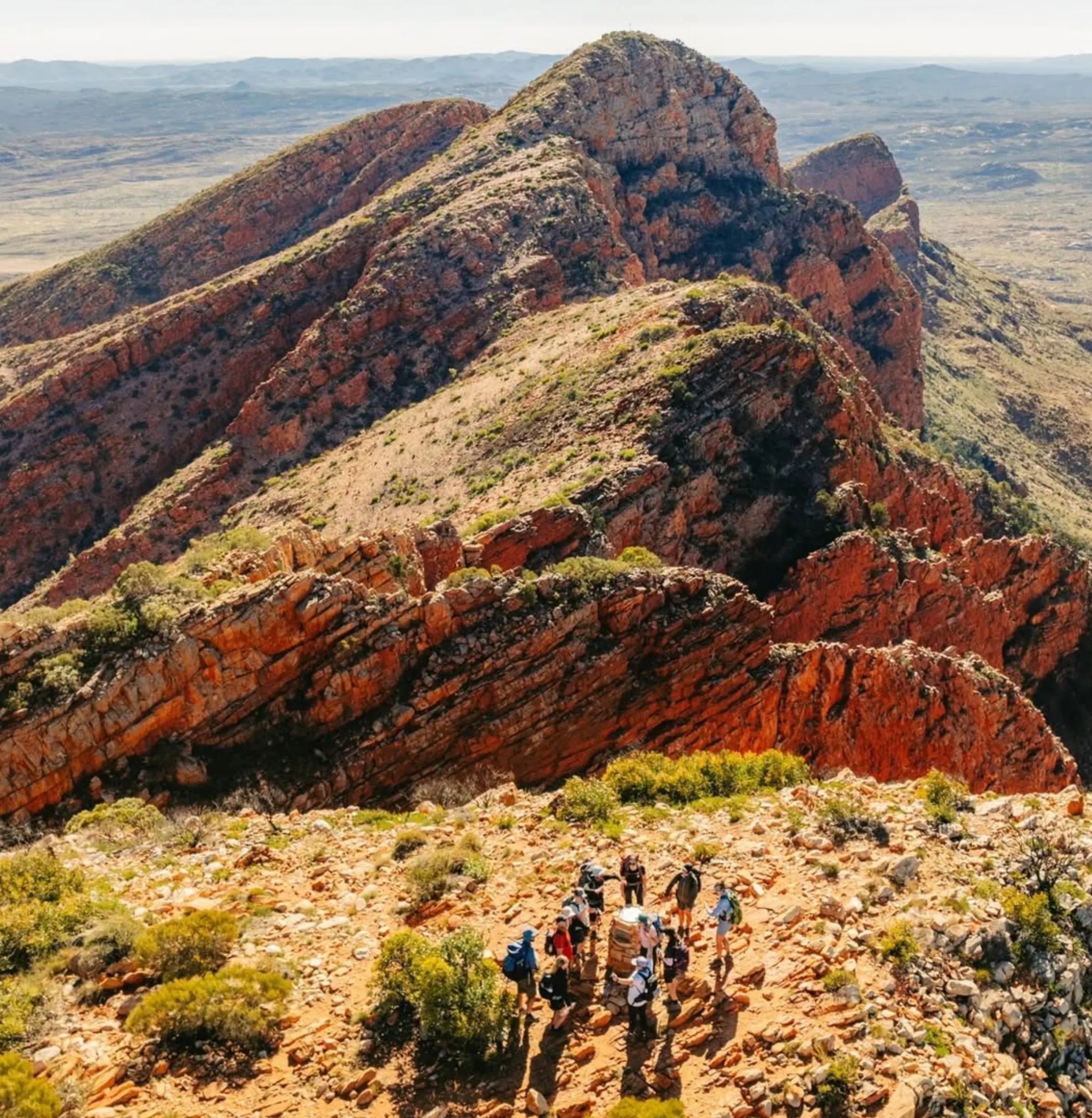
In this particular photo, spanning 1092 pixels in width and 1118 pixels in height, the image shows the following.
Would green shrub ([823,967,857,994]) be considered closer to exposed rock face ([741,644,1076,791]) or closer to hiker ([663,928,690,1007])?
hiker ([663,928,690,1007])

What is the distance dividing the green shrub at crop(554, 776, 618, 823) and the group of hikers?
13.1 feet

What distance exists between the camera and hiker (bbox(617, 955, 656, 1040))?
1435 cm

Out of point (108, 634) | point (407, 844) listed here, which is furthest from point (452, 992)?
point (108, 634)

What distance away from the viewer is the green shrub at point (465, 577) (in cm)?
3097

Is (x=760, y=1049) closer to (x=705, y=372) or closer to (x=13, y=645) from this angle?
(x=13, y=645)

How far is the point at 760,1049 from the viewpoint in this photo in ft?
45.9

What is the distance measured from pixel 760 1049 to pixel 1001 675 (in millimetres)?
33128

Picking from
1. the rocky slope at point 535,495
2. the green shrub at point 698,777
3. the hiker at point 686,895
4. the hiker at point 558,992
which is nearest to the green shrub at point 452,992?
the hiker at point 558,992

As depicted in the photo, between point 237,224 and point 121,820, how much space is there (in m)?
96.8

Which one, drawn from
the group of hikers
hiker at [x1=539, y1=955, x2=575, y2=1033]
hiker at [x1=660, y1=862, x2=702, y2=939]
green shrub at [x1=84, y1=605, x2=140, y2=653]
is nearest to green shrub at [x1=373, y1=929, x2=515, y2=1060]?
the group of hikers

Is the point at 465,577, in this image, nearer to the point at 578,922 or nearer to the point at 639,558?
the point at 639,558

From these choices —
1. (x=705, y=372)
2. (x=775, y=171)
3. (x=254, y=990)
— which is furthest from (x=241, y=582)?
(x=775, y=171)

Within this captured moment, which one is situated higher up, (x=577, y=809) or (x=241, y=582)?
(x=241, y=582)

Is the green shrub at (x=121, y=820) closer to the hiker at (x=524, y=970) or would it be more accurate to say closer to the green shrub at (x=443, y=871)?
the green shrub at (x=443, y=871)
